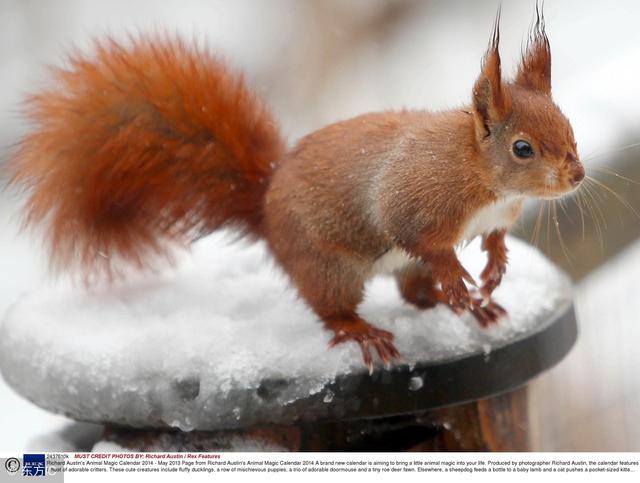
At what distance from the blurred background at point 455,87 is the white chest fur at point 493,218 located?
0.11 ft

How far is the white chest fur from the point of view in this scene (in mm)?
1029

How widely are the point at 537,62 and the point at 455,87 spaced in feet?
3.39

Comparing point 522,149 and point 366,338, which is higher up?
point 522,149

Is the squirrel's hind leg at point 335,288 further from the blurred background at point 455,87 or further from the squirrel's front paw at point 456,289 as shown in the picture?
the blurred background at point 455,87

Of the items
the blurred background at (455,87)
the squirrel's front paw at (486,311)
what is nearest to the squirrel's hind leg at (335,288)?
the squirrel's front paw at (486,311)

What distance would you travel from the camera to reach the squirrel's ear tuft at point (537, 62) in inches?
38.8

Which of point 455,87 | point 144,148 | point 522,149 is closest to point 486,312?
point 522,149

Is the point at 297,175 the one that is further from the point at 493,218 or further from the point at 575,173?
the point at 575,173

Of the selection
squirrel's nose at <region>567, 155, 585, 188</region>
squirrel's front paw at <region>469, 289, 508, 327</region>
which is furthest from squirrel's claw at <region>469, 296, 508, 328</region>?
squirrel's nose at <region>567, 155, 585, 188</region>

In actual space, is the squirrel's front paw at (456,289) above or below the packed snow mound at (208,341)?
above

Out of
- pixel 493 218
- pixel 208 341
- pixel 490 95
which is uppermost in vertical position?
pixel 490 95

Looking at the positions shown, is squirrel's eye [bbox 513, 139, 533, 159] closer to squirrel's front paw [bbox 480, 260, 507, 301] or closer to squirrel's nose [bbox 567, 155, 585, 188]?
squirrel's nose [bbox 567, 155, 585, 188]

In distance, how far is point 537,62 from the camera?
0.99 metres

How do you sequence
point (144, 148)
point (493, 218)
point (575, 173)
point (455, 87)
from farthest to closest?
point (455, 87) < point (144, 148) < point (493, 218) < point (575, 173)
